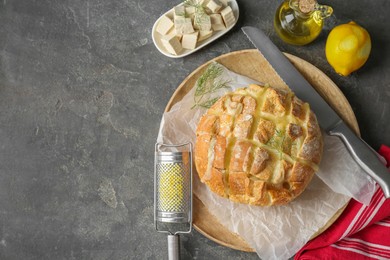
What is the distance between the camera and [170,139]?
8.28 ft

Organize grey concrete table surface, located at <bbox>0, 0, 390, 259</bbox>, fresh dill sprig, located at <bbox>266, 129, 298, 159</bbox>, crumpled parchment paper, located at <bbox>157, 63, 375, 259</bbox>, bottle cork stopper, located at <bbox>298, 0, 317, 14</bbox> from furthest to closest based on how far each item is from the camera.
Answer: grey concrete table surface, located at <bbox>0, 0, 390, 259</bbox> < crumpled parchment paper, located at <bbox>157, 63, 375, 259</bbox> < bottle cork stopper, located at <bbox>298, 0, 317, 14</bbox> < fresh dill sprig, located at <bbox>266, 129, 298, 159</bbox>

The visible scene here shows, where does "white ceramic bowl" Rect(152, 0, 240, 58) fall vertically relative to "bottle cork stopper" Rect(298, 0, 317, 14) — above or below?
below

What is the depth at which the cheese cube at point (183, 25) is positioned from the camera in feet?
8.30

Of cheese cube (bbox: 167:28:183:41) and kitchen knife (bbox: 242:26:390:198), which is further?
cheese cube (bbox: 167:28:183:41)

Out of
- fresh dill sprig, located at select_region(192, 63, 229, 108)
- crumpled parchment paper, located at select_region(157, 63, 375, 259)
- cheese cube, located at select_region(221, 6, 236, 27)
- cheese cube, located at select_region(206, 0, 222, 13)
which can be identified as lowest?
crumpled parchment paper, located at select_region(157, 63, 375, 259)

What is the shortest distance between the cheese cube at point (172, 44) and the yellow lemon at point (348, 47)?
0.81 m

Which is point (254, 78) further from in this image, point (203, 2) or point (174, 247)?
point (174, 247)

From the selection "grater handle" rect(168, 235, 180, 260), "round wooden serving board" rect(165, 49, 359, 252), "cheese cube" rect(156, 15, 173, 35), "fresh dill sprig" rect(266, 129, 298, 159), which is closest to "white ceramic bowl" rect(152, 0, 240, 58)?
"cheese cube" rect(156, 15, 173, 35)

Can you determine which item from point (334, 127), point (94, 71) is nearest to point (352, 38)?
point (334, 127)

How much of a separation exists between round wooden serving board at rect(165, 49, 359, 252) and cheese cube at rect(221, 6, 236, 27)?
189 millimetres

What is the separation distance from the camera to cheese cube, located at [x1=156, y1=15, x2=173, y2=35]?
2.59 meters

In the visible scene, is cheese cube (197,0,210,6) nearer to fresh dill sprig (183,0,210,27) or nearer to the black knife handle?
fresh dill sprig (183,0,210,27)

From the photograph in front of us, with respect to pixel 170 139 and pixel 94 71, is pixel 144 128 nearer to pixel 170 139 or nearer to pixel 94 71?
pixel 170 139

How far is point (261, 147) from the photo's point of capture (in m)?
2.18
